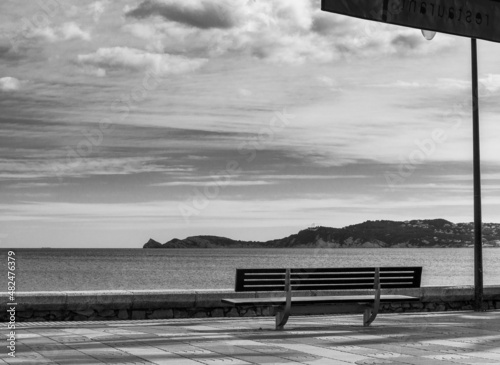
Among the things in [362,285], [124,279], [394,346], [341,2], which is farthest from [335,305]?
[124,279]

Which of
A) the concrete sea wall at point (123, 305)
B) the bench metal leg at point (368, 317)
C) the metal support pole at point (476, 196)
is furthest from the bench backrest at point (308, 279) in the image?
the metal support pole at point (476, 196)

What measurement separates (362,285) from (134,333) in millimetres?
3422

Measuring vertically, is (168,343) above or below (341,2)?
below

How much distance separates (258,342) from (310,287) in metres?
2.17

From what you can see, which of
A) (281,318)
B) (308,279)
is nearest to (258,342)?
(281,318)

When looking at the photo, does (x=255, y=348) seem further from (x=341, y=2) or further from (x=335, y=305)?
(x=341, y=2)

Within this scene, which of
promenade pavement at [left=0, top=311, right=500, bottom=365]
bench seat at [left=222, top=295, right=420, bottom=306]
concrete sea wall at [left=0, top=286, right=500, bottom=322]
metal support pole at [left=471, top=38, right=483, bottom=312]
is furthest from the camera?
metal support pole at [left=471, top=38, right=483, bottom=312]

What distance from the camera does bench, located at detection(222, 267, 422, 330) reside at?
35.5 feet

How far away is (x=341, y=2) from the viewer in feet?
18.9

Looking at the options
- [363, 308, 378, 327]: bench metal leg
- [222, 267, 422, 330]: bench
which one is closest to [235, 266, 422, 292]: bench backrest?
[222, 267, 422, 330]: bench

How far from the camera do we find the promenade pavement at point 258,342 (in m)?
8.05

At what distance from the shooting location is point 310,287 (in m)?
11.4

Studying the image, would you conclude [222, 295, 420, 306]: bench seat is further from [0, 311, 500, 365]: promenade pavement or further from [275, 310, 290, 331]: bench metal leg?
[0, 311, 500, 365]: promenade pavement

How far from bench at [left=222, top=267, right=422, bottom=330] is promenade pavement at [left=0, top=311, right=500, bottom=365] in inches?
10.3
